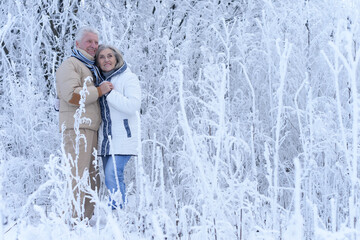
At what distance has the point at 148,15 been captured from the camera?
4770 millimetres

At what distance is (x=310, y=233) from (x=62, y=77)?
1.97 m

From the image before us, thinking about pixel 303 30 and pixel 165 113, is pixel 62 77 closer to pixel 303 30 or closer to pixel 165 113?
pixel 165 113

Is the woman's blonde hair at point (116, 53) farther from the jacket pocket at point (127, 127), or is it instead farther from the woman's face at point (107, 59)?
the jacket pocket at point (127, 127)

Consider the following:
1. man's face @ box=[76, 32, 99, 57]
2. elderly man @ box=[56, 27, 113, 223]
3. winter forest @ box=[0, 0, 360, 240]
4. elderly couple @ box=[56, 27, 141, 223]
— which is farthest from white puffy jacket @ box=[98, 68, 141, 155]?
man's face @ box=[76, 32, 99, 57]

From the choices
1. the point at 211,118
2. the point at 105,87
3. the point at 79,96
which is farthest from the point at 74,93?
the point at 211,118

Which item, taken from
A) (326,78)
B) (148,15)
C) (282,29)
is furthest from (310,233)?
(148,15)

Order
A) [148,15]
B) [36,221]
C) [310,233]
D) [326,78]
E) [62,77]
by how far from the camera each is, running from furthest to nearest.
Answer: [148,15] < [326,78] < [36,221] < [62,77] < [310,233]

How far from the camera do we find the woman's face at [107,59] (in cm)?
295

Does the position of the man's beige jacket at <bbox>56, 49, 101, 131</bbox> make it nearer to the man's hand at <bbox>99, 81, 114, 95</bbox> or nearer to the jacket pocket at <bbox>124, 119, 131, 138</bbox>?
the man's hand at <bbox>99, 81, 114, 95</bbox>

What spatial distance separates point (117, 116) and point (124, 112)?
0.09m

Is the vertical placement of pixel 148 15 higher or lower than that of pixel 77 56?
higher

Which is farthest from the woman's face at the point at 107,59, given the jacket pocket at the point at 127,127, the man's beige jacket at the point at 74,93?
the jacket pocket at the point at 127,127

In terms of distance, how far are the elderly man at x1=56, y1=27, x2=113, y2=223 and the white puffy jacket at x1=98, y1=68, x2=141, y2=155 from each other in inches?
4.2

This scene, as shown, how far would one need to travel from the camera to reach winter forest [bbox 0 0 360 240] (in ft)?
6.84
